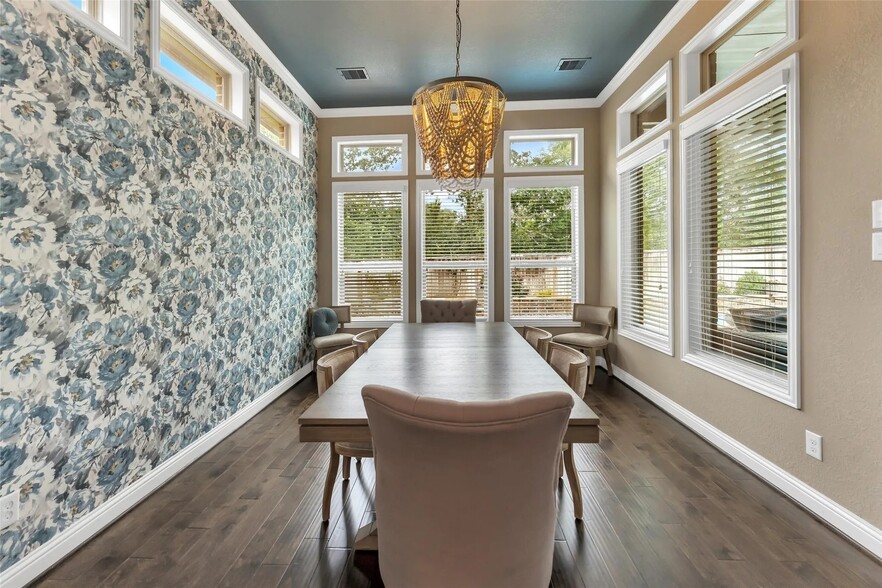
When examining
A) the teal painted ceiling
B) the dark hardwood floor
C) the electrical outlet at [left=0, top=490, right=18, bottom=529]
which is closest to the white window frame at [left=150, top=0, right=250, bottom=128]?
the teal painted ceiling

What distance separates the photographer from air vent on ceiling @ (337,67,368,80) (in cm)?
407

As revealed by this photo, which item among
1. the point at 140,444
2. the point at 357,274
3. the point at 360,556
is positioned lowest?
the point at 360,556

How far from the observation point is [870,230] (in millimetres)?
1785

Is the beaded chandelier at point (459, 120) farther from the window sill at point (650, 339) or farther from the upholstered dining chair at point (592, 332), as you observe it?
the upholstered dining chair at point (592, 332)

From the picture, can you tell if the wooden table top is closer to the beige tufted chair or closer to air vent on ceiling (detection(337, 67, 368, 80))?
the beige tufted chair

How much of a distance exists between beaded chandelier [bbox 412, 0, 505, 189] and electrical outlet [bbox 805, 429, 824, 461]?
2.29m

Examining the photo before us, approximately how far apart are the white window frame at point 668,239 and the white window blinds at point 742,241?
9.8 inches

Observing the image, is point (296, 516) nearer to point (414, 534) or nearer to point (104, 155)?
point (414, 534)

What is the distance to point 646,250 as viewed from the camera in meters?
4.03

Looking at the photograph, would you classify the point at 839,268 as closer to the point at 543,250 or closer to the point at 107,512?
the point at 543,250

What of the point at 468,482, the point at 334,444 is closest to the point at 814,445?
the point at 468,482

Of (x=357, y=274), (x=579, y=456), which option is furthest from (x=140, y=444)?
(x=357, y=274)

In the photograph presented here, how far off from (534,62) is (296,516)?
166 inches

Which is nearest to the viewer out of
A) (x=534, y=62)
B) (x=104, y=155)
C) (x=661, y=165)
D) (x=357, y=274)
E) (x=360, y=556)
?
(x=360, y=556)
